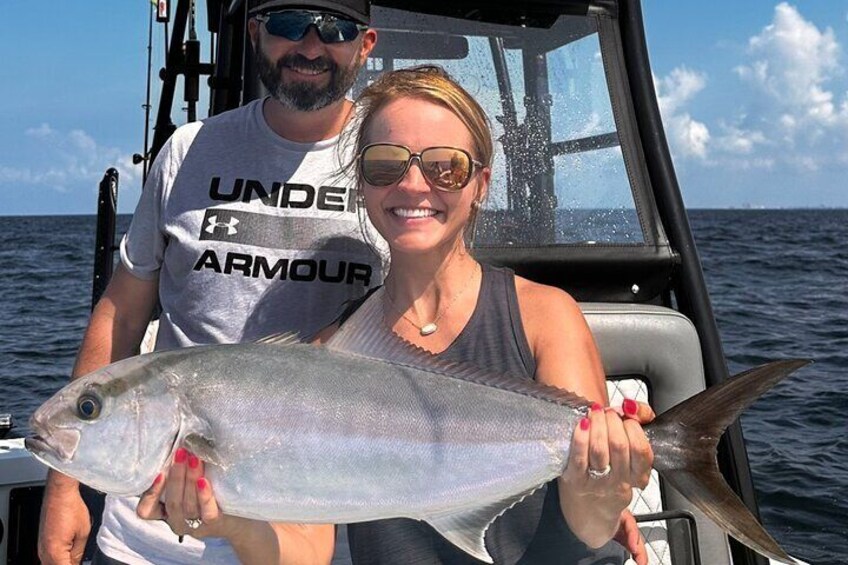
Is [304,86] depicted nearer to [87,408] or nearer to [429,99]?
[429,99]

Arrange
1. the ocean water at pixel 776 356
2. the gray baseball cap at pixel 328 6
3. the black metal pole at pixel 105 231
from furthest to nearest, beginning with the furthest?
the ocean water at pixel 776 356 < the black metal pole at pixel 105 231 < the gray baseball cap at pixel 328 6

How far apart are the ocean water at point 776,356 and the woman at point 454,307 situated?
5.29 m

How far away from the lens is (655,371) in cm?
374

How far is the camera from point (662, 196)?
13.5 ft

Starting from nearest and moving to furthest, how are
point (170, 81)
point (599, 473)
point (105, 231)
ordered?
point (599, 473) → point (170, 81) → point (105, 231)

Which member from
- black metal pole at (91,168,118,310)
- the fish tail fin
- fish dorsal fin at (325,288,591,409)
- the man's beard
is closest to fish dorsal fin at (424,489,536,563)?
fish dorsal fin at (325,288,591,409)

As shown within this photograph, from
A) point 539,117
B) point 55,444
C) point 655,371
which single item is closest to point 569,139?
point 539,117

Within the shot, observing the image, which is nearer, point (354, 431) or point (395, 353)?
point (354, 431)

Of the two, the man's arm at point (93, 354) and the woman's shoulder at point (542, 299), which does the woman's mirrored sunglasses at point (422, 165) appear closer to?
the woman's shoulder at point (542, 299)

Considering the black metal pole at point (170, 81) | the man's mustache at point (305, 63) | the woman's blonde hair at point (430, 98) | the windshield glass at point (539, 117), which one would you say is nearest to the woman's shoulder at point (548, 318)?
the woman's blonde hair at point (430, 98)

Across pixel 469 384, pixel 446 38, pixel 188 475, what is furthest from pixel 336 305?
pixel 446 38

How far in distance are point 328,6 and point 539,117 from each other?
4.69 feet

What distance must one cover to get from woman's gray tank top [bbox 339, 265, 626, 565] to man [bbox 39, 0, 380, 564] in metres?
0.56

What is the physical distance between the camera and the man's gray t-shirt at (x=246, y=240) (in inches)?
116
